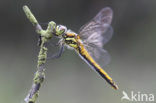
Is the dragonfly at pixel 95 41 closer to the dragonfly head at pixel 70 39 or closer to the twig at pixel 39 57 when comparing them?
the dragonfly head at pixel 70 39

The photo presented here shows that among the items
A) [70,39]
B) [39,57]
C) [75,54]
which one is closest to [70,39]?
[70,39]

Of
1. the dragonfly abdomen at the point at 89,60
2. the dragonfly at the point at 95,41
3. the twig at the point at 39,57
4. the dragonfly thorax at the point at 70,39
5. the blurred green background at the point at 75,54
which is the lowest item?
the twig at the point at 39,57

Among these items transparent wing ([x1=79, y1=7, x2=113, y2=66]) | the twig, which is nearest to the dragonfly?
transparent wing ([x1=79, y1=7, x2=113, y2=66])

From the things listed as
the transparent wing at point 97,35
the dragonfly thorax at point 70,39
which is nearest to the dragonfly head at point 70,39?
the dragonfly thorax at point 70,39

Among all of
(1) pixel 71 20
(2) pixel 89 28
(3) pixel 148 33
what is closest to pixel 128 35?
(3) pixel 148 33

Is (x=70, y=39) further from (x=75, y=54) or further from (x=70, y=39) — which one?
(x=75, y=54)

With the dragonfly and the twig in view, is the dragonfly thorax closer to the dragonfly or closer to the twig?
the dragonfly

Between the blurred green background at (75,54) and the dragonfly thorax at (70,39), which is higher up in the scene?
the blurred green background at (75,54)
